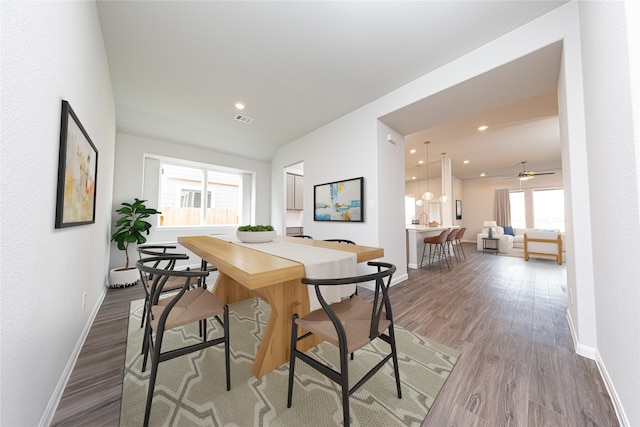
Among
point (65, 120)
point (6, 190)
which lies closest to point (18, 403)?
point (6, 190)

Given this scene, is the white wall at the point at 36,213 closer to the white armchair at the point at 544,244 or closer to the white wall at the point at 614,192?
the white wall at the point at 614,192

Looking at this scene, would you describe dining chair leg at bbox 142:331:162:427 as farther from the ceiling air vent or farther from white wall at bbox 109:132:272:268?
white wall at bbox 109:132:272:268

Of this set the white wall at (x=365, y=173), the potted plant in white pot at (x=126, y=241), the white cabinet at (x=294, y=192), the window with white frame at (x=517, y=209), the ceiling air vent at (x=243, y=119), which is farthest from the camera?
the window with white frame at (x=517, y=209)

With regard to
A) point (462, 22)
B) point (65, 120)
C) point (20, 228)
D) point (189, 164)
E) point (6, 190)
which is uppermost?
point (462, 22)

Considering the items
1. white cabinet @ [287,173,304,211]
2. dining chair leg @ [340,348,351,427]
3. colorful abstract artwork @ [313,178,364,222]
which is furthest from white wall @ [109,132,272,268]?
dining chair leg @ [340,348,351,427]

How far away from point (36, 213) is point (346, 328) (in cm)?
155

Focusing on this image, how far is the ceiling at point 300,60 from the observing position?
187 centimetres

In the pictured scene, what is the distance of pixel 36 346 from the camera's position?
995 mm

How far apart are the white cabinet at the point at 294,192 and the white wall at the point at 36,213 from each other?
166 inches

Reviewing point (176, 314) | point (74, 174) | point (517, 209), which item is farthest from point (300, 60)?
point (517, 209)

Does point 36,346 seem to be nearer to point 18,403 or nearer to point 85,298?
point 18,403

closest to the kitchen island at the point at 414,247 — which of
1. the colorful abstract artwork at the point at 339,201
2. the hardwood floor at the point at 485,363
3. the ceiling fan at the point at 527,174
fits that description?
the hardwood floor at the point at 485,363

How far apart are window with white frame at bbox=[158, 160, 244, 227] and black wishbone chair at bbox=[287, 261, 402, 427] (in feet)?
14.7

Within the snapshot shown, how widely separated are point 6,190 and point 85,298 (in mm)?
1707
